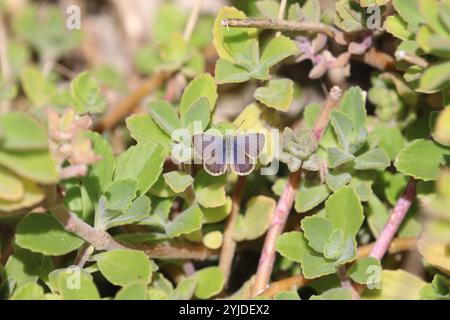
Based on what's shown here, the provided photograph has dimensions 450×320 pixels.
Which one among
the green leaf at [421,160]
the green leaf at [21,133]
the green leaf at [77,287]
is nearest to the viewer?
the green leaf at [21,133]

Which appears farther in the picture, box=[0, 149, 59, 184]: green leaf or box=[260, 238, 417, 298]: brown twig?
box=[260, 238, 417, 298]: brown twig

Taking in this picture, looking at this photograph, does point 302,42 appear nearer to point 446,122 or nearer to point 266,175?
point 266,175

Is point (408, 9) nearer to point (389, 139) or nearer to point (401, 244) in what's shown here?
point (389, 139)

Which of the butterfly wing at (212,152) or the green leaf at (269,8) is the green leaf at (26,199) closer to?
the butterfly wing at (212,152)

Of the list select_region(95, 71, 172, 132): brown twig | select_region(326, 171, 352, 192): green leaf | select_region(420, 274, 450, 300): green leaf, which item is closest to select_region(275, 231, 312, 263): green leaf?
select_region(326, 171, 352, 192): green leaf

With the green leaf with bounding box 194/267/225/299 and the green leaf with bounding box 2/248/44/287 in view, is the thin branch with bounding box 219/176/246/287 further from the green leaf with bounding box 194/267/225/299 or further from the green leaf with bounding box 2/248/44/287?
the green leaf with bounding box 2/248/44/287

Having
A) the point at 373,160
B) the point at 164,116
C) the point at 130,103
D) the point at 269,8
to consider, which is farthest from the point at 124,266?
the point at 130,103

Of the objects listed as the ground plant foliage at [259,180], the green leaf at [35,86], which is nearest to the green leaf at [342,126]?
the ground plant foliage at [259,180]
